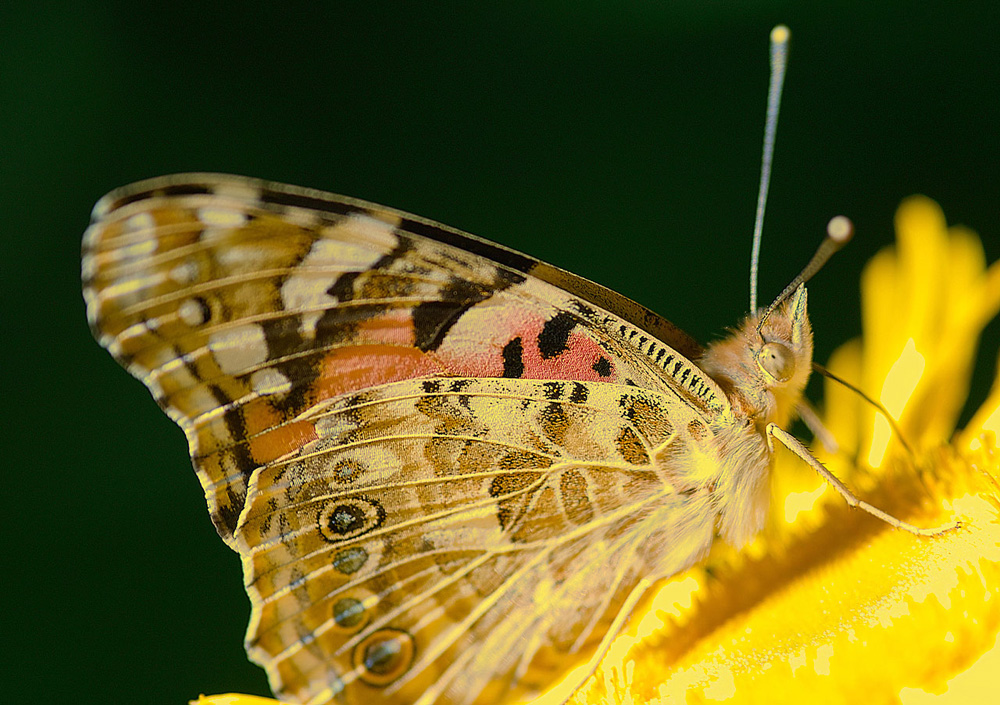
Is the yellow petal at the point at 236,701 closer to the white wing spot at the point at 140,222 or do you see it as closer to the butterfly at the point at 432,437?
the butterfly at the point at 432,437

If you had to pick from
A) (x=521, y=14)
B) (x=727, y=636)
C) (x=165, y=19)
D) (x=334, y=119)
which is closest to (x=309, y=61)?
(x=334, y=119)

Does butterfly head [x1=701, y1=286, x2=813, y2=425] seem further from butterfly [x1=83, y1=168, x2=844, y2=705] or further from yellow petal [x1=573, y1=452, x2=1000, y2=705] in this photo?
yellow petal [x1=573, y1=452, x2=1000, y2=705]

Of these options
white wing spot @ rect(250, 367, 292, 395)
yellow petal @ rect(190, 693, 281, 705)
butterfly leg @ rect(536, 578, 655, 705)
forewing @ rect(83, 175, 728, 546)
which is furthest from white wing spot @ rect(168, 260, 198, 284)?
butterfly leg @ rect(536, 578, 655, 705)

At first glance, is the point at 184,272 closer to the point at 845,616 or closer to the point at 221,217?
the point at 221,217

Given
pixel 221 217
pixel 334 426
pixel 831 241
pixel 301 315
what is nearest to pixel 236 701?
pixel 334 426

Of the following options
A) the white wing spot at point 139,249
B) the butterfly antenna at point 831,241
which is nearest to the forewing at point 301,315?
the white wing spot at point 139,249
